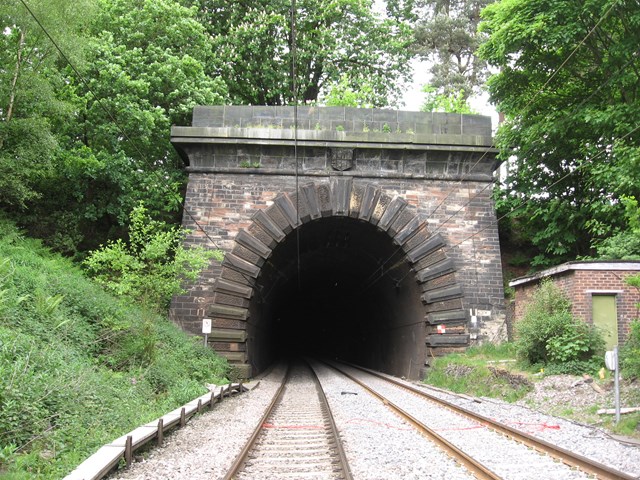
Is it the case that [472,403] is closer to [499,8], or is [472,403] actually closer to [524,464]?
[524,464]

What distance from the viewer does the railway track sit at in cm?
632

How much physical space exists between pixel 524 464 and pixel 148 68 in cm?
1680

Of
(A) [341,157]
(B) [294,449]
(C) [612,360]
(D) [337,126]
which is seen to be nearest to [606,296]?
(C) [612,360]

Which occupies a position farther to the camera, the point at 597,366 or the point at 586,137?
the point at 586,137

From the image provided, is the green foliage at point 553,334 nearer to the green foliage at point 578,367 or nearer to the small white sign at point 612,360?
the green foliage at point 578,367

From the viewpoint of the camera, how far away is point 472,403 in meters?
12.0

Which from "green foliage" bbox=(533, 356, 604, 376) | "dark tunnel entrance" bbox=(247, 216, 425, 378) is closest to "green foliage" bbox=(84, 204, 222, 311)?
"dark tunnel entrance" bbox=(247, 216, 425, 378)

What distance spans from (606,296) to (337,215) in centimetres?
772

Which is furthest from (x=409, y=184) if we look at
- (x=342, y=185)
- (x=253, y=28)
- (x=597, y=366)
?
(x=253, y=28)

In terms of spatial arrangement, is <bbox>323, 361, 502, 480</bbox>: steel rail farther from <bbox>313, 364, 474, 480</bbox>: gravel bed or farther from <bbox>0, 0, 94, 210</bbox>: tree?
<bbox>0, 0, 94, 210</bbox>: tree

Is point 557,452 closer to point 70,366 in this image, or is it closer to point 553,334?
point 553,334

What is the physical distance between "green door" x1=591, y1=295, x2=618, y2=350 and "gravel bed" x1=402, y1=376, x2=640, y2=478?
293cm

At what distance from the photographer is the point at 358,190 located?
17594mm

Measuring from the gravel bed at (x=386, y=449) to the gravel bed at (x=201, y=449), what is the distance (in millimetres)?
1494
